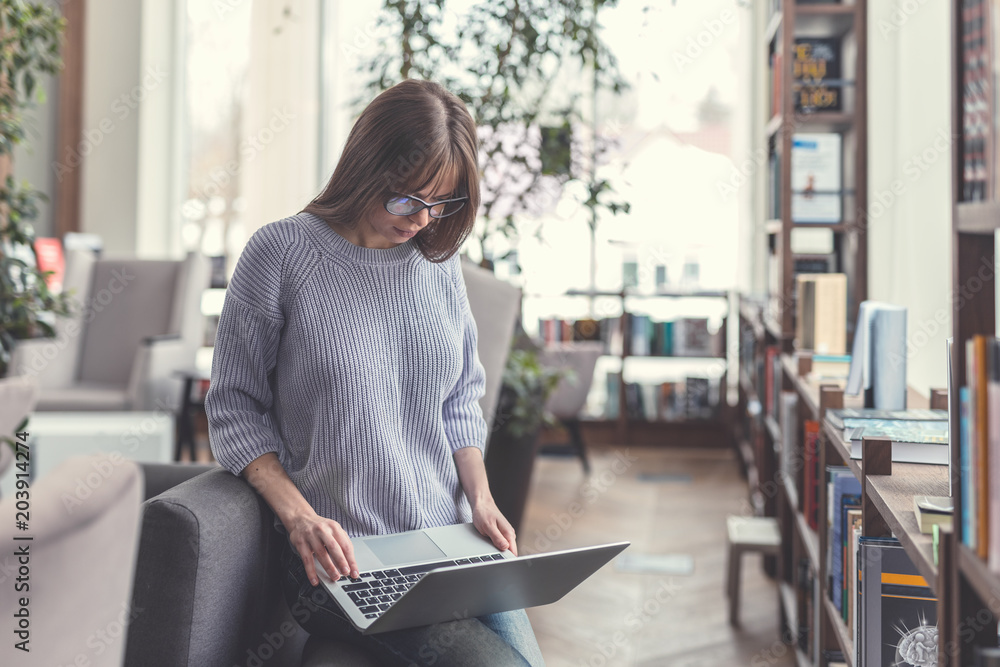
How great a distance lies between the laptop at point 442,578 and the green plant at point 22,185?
2.74m

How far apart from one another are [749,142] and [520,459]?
10.8 ft

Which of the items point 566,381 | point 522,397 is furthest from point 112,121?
point 522,397

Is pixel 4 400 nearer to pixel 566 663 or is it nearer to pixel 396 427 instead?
pixel 396 427

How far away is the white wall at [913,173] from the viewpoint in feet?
7.91

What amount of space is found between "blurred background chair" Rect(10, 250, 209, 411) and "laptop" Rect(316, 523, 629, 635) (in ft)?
10.1

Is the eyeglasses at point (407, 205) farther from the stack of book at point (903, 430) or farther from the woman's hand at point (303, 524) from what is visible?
the stack of book at point (903, 430)

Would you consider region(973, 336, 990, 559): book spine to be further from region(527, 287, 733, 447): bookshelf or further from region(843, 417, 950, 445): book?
region(527, 287, 733, 447): bookshelf

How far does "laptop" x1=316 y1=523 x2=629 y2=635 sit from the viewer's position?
3.82 feet

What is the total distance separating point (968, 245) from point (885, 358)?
998mm

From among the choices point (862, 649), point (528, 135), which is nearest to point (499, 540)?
point (862, 649)

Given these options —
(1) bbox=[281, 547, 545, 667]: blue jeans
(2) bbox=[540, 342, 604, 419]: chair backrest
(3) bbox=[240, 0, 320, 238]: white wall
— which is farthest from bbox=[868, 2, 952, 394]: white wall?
(3) bbox=[240, 0, 320, 238]: white wall

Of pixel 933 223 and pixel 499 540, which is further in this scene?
pixel 933 223

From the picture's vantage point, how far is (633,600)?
116 inches

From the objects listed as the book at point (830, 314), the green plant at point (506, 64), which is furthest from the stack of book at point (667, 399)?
the book at point (830, 314)
